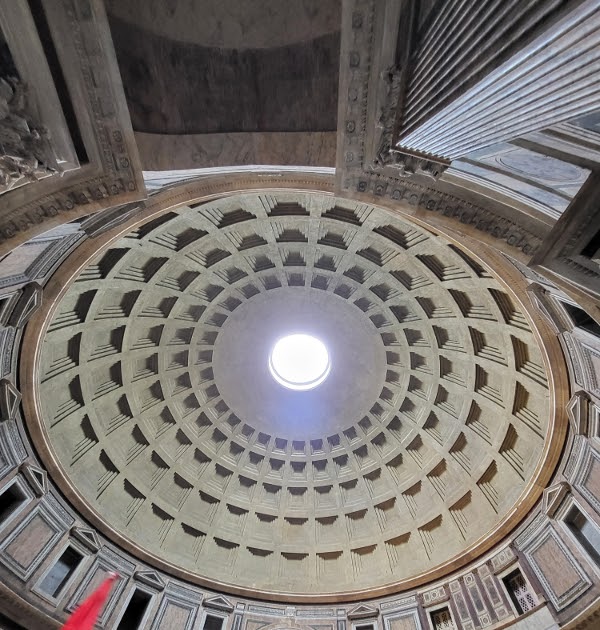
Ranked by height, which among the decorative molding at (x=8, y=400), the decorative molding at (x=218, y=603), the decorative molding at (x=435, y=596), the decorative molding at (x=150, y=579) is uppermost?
the decorative molding at (x=8, y=400)

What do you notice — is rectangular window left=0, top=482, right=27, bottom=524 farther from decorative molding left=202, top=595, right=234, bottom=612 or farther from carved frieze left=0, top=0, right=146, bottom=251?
carved frieze left=0, top=0, right=146, bottom=251

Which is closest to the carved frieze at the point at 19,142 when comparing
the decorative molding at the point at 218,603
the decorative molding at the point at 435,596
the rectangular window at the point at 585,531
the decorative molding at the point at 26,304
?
the decorative molding at the point at 26,304

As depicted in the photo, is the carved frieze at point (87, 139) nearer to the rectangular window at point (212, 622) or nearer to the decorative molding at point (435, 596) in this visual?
the rectangular window at point (212, 622)

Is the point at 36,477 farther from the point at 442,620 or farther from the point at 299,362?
the point at 442,620

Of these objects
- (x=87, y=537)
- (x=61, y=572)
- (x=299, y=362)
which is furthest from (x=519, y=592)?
(x=61, y=572)

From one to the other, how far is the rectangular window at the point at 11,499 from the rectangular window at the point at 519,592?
57.8 ft

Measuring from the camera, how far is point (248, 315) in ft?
74.6

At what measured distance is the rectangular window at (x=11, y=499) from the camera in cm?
1507

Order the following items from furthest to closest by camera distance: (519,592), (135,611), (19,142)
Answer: (135,611)
(519,592)
(19,142)

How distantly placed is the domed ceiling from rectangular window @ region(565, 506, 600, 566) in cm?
157

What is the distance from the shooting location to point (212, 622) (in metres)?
19.5

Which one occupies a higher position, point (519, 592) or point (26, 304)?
point (26, 304)

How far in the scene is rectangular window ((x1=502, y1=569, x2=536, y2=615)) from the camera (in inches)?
613

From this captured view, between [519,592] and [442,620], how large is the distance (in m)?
3.61
